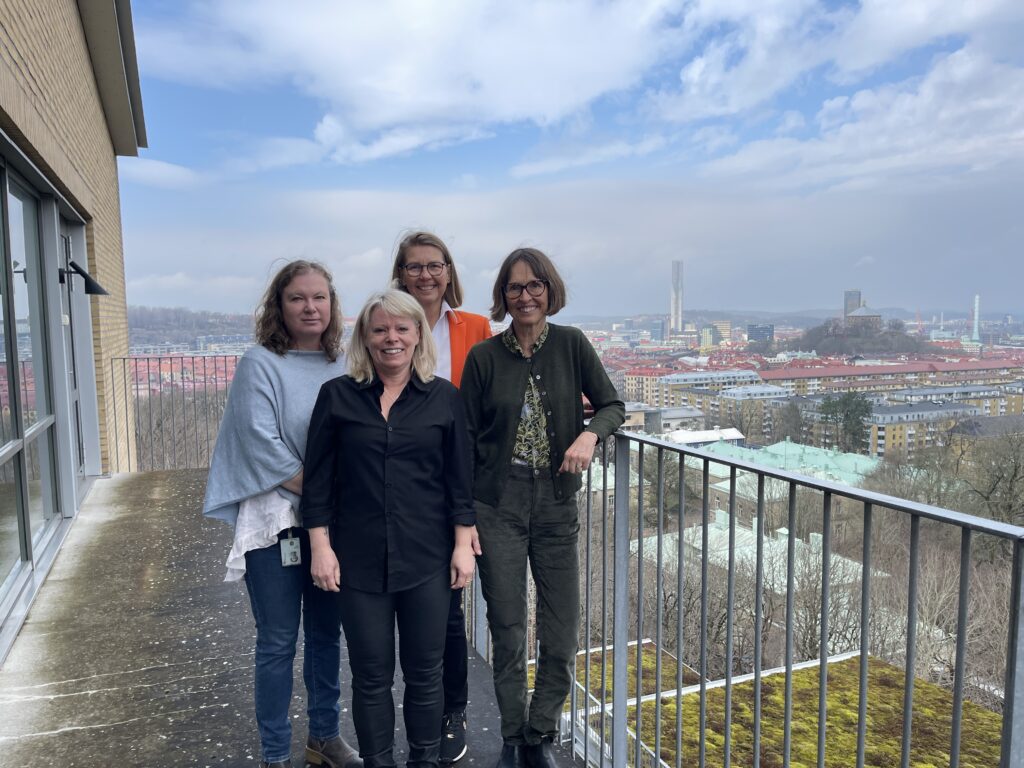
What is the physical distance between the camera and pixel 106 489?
741 centimetres

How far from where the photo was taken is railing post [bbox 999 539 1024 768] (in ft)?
3.85

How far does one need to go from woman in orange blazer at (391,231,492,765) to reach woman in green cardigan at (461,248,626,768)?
182 mm

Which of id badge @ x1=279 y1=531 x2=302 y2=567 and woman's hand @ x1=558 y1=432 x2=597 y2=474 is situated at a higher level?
woman's hand @ x1=558 y1=432 x2=597 y2=474

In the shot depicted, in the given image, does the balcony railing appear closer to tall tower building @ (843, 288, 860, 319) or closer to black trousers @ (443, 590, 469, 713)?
black trousers @ (443, 590, 469, 713)

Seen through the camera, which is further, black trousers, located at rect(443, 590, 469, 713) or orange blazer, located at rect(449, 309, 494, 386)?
orange blazer, located at rect(449, 309, 494, 386)

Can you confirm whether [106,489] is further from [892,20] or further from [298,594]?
[892,20]

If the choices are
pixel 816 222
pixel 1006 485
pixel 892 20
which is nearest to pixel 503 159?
pixel 816 222

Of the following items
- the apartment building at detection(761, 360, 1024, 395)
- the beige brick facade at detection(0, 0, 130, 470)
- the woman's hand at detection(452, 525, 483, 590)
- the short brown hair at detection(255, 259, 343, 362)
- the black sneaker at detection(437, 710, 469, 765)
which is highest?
the beige brick facade at detection(0, 0, 130, 470)

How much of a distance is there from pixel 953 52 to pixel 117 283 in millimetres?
192418

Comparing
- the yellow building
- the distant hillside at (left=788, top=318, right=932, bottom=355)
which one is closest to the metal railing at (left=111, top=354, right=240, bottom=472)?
the yellow building

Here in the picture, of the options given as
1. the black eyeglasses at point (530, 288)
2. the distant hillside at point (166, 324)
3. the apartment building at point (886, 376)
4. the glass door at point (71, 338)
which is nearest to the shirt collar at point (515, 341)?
the black eyeglasses at point (530, 288)

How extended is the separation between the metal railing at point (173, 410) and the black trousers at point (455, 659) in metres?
7.89

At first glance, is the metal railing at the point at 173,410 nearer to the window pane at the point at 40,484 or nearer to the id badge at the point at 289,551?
the window pane at the point at 40,484

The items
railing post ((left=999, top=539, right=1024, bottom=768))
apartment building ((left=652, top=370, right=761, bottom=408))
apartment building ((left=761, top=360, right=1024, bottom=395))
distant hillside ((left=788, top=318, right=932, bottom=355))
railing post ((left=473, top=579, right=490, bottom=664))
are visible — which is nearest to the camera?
railing post ((left=999, top=539, right=1024, bottom=768))
